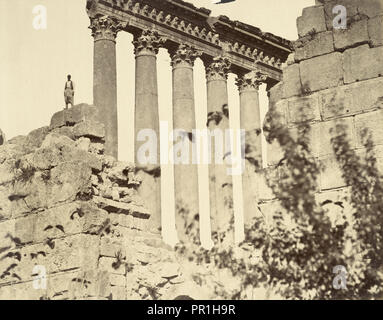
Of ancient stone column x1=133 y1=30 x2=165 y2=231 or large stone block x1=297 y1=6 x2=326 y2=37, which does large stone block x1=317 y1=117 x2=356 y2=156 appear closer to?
large stone block x1=297 y1=6 x2=326 y2=37

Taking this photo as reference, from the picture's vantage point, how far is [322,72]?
11492 mm

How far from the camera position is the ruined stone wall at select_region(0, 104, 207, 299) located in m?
14.1

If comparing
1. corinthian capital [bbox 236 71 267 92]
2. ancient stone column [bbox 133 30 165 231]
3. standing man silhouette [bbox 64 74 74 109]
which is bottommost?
standing man silhouette [bbox 64 74 74 109]

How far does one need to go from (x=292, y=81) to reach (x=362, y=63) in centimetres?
97

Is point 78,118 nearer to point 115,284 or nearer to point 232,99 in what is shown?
point 115,284

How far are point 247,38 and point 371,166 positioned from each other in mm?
38790

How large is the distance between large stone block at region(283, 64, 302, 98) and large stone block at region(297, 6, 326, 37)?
549 millimetres

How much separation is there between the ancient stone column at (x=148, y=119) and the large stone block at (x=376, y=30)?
26959mm

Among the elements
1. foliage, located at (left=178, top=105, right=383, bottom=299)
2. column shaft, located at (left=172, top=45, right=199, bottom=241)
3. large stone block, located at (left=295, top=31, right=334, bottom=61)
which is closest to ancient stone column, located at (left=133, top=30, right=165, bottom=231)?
column shaft, located at (left=172, top=45, right=199, bottom=241)

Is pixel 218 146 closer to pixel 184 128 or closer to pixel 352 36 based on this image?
pixel 184 128

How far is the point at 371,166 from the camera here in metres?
10.2

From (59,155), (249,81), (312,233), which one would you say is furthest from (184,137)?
(312,233)

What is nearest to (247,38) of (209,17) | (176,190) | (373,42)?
(209,17)

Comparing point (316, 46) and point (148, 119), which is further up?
point (148, 119)
